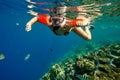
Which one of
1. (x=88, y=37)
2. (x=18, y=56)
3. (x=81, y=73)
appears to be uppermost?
(x=88, y=37)

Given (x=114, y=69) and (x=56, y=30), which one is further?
(x=114, y=69)

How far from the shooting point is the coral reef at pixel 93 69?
1038cm

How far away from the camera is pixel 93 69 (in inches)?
460

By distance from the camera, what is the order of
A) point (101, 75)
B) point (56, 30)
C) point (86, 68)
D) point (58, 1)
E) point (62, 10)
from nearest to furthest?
point (56, 30), point (101, 75), point (86, 68), point (58, 1), point (62, 10)

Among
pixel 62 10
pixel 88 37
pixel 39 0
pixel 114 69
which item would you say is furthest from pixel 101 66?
pixel 39 0

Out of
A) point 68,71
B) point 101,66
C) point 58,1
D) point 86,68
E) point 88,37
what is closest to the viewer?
point 88,37

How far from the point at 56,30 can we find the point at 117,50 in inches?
275

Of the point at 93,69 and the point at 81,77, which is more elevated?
the point at 93,69

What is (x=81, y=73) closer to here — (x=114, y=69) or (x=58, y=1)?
(x=114, y=69)

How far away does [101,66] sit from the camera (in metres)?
11.2

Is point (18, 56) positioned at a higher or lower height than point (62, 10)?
lower

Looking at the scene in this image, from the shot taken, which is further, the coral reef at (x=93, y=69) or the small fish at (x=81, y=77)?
the small fish at (x=81, y=77)

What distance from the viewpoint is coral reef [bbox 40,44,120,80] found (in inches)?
408

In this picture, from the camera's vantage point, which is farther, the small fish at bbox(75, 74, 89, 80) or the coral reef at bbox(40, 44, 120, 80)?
the small fish at bbox(75, 74, 89, 80)
